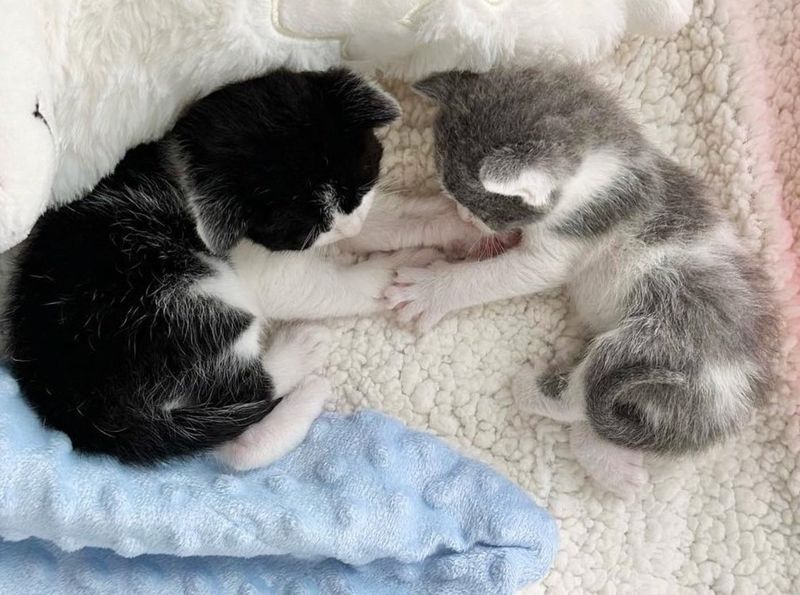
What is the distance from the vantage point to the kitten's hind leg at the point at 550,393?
1485mm

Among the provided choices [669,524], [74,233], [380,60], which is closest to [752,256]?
[669,524]

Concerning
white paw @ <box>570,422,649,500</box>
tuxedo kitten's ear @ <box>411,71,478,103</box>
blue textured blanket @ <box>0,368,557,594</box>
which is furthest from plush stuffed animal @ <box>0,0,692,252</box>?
white paw @ <box>570,422,649,500</box>

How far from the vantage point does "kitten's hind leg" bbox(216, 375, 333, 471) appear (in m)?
1.46

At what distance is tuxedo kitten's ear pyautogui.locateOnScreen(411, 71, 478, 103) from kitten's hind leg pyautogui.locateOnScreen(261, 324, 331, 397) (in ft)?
1.74

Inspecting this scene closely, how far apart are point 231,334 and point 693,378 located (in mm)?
810

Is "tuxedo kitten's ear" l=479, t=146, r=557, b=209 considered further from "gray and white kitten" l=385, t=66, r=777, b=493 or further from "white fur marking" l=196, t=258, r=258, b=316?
"white fur marking" l=196, t=258, r=258, b=316

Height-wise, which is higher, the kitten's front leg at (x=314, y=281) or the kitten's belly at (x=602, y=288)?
the kitten's belly at (x=602, y=288)

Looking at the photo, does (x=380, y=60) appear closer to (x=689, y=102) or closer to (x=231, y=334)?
(x=231, y=334)

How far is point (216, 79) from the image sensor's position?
1.29 m

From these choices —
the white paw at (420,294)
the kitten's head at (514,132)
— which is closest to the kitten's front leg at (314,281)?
the white paw at (420,294)

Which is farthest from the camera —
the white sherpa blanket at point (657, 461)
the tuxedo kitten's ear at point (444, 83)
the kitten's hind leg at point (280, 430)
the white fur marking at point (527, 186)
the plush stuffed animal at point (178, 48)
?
the white sherpa blanket at point (657, 461)

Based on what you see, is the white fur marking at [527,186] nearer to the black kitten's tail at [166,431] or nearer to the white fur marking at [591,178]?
the white fur marking at [591,178]

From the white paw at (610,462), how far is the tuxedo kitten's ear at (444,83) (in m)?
0.69

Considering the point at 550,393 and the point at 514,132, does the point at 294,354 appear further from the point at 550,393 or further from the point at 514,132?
the point at 514,132
